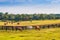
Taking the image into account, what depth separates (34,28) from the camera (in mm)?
51438

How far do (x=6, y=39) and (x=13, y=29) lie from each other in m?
16.7

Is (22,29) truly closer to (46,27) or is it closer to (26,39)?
(46,27)

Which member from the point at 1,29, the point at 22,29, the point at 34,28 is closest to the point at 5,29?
the point at 1,29

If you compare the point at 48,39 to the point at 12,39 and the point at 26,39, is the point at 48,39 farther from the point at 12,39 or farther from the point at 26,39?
the point at 12,39

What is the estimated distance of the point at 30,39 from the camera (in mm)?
32125

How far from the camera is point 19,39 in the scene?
32.4 m

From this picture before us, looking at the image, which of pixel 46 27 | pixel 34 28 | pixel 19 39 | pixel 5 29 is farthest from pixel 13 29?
pixel 19 39

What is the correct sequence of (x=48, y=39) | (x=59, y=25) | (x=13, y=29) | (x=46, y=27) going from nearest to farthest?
(x=48, y=39), (x=13, y=29), (x=46, y=27), (x=59, y=25)

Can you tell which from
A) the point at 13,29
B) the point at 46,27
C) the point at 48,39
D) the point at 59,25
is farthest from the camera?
the point at 59,25

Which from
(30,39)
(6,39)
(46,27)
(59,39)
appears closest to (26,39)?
(30,39)

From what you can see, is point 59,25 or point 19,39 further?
point 59,25

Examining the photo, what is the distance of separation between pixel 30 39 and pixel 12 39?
113 inches

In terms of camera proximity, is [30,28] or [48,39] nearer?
[48,39]

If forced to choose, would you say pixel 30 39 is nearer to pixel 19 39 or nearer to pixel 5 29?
pixel 19 39
